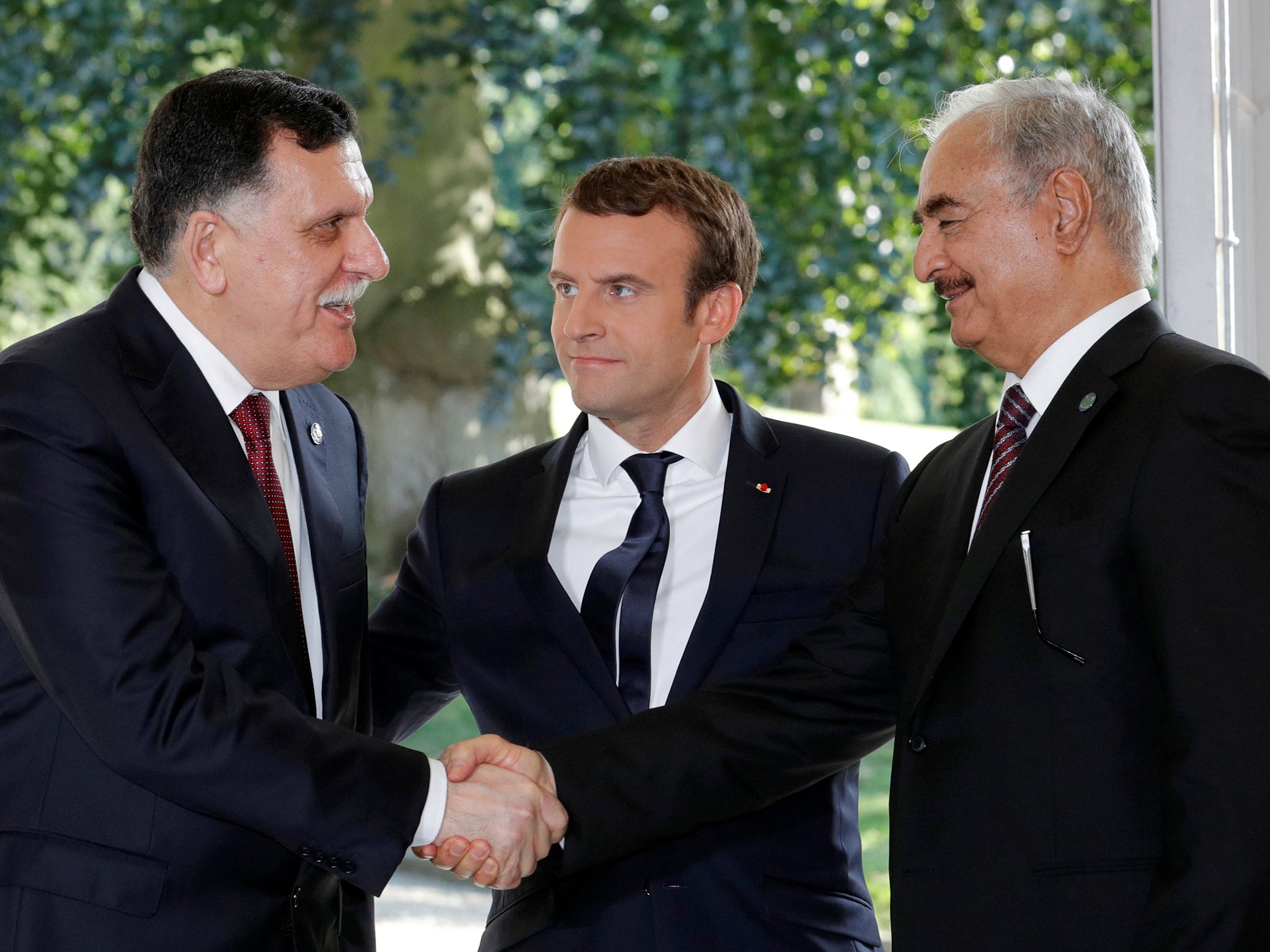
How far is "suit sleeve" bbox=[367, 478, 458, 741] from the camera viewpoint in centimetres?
240

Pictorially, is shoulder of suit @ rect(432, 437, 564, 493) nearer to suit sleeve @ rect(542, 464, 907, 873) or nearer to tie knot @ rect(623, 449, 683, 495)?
tie knot @ rect(623, 449, 683, 495)

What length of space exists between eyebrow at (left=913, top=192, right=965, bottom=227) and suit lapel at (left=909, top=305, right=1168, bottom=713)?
11.9 inches

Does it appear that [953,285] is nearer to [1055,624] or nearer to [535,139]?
[1055,624]

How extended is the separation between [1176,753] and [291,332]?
1.36m

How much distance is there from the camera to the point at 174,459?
1.88 metres

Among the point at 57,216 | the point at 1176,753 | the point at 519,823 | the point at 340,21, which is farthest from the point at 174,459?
the point at 57,216

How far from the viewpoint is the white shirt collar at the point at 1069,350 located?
5.91 feet

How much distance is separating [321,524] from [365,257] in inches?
16.9

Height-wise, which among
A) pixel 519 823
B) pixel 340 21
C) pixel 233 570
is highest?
pixel 340 21

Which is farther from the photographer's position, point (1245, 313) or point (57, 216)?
point (57, 216)

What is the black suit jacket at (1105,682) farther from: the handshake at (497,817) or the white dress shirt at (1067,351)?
the handshake at (497,817)

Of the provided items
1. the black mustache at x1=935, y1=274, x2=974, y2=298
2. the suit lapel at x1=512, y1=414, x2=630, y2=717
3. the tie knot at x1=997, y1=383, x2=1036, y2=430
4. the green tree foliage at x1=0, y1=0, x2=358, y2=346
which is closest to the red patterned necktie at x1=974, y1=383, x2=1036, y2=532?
the tie knot at x1=997, y1=383, x2=1036, y2=430

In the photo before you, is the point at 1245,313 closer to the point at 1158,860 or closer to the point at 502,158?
the point at 1158,860

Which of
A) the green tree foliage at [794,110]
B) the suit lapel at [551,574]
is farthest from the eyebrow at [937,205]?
the green tree foliage at [794,110]
